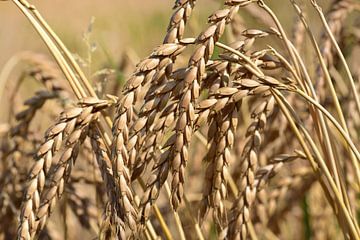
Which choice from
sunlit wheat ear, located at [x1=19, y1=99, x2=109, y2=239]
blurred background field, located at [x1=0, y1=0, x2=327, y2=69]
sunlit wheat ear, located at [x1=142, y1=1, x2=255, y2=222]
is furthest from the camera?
blurred background field, located at [x1=0, y1=0, x2=327, y2=69]

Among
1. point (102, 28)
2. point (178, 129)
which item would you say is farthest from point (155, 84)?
point (102, 28)

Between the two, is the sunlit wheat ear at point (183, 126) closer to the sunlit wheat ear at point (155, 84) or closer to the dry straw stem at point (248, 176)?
the sunlit wheat ear at point (155, 84)

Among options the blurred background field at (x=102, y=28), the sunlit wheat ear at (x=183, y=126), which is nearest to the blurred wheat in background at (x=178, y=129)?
the sunlit wheat ear at (x=183, y=126)

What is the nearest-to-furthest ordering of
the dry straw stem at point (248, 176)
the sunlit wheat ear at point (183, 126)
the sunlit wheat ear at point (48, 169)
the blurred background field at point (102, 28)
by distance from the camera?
the sunlit wheat ear at point (183, 126) < the sunlit wheat ear at point (48, 169) < the dry straw stem at point (248, 176) < the blurred background field at point (102, 28)

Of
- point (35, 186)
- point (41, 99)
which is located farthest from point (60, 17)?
point (35, 186)

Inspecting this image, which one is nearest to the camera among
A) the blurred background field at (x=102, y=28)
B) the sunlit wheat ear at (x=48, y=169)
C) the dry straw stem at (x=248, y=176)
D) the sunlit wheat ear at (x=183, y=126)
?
the sunlit wheat ear at (x=183, y=126)

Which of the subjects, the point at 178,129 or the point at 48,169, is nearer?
the point at 178,129

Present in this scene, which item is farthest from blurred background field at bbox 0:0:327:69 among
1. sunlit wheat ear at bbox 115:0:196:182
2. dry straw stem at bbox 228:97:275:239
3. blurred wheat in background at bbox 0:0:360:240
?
sunlit wheat ear at bbox 115:0:196:182

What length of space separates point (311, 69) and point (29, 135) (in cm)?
97

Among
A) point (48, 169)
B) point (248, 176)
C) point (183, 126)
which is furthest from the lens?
point (248, 176)

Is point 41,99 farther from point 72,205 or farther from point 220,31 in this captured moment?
point 220,31

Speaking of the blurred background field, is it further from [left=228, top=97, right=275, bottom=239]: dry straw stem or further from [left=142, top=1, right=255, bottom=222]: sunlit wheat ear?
[left=142, top=1, right=255, bottom=222]: sunlit wheat ear

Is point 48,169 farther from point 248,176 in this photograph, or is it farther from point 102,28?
point 102,28

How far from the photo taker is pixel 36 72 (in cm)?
207
